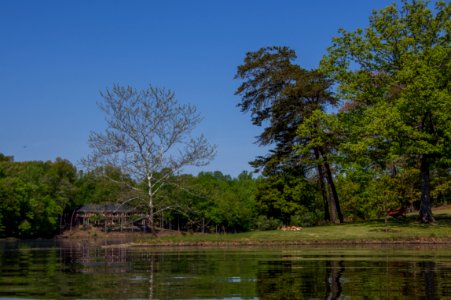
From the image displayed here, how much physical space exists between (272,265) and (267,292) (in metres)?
7.53

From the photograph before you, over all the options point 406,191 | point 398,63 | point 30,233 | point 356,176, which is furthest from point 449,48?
point 30,233

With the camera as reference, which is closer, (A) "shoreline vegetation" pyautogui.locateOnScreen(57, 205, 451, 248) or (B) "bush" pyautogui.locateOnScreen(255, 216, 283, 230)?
(A) "shoreline vegetation" pyautogui.locateOnScreen(57, 205, 451, 248)

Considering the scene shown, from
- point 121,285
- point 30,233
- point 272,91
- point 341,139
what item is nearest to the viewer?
point 121,285

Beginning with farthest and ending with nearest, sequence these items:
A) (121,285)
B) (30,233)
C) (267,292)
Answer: (30,233), (121,285), (267,292)

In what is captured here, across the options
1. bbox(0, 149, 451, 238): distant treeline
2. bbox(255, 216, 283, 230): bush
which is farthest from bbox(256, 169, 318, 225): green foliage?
bbox(255, 216, 283, 230): bush

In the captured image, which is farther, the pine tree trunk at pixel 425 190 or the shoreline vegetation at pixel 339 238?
the pine tree trunk at pixel 425 190

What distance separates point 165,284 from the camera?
592 inches

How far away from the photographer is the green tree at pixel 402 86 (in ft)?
129

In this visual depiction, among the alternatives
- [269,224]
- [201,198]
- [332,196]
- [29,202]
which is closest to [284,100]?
[332,196]

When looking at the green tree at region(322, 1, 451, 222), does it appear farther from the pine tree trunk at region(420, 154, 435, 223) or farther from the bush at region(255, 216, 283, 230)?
the bush at region(255, 216, 283, 230)

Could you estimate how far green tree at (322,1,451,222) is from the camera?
39344 mm

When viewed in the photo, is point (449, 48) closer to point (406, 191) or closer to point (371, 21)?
point (371, 21)

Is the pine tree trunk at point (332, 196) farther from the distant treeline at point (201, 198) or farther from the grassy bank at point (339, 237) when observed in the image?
the grassy bank at point (339, 237)

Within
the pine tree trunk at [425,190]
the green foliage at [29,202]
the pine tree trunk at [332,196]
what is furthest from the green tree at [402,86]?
the green foliage at [29,202]
